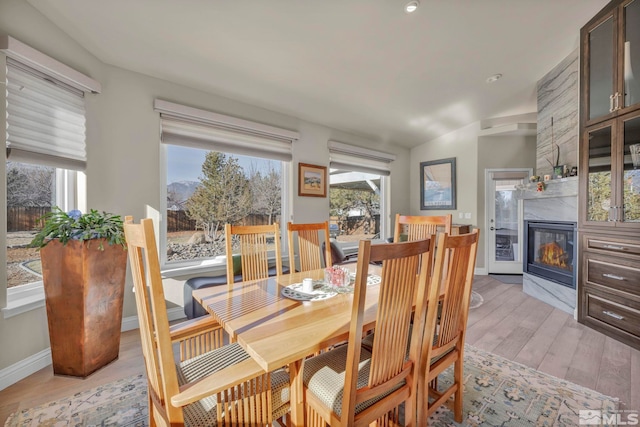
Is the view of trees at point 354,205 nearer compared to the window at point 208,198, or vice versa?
the window at point 208,198

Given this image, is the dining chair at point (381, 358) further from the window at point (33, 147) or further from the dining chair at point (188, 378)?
the window at point (33, 147)

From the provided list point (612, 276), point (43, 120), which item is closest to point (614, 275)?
point (612, 276)

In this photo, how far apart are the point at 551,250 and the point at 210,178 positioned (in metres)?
4.45

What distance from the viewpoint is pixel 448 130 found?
5.02 m

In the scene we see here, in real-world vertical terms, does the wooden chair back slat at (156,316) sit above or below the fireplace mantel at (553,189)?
below

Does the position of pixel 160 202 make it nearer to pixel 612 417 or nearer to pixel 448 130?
pixel 612 417

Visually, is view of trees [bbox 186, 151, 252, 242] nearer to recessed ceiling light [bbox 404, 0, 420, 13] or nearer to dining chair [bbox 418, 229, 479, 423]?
recessed ceiling light [bbox 404, 0, 420, 13]

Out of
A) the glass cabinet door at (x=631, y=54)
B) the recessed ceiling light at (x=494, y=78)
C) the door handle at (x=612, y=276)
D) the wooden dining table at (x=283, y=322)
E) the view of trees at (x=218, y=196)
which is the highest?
the recessed ceiling light at (x=494, y=78)

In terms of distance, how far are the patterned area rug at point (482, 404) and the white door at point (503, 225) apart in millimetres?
3425

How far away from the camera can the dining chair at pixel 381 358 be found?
0.92 metres

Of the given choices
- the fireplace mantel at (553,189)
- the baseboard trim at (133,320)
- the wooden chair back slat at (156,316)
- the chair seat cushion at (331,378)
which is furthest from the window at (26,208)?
the fireplace mantel at (553,189)

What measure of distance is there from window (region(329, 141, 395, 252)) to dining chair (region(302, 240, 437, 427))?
330cm

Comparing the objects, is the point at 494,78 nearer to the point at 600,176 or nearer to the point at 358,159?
the point at 600,176

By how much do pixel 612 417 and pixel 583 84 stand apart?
298cm
